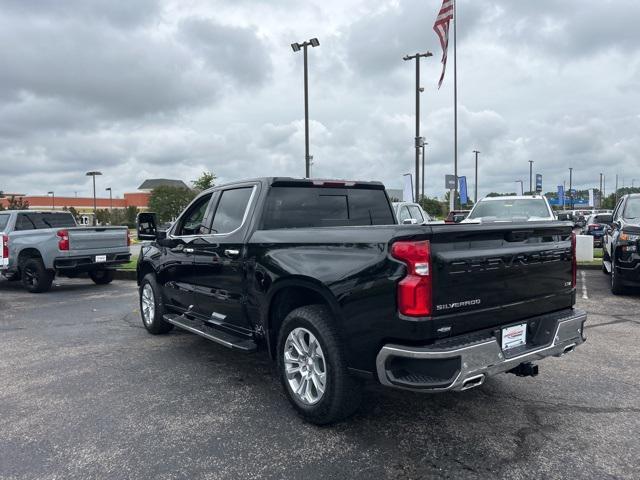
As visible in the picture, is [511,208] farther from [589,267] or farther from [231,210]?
[231,210]

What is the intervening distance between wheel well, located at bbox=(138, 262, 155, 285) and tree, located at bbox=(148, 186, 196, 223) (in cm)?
5641

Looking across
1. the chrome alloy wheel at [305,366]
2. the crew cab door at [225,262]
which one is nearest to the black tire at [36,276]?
the crew cab door at [225,262]

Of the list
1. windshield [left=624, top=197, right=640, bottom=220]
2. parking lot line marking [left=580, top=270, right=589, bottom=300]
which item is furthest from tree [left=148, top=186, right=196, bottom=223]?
windshield [left=624, top=197, right=640, bottom=220]

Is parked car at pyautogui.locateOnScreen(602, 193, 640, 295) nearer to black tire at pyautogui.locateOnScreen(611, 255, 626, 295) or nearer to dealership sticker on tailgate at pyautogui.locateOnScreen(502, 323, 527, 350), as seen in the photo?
black tire at pyautogui.locateOnScreen(611, 255, 626, 295)

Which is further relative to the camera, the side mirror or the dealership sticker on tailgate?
the side mirror

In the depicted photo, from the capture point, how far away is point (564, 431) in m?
3.46

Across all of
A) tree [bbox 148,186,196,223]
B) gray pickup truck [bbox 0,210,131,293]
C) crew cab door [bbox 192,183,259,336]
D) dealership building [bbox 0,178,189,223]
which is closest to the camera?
crew cab door [bbox 192,183,259,336]

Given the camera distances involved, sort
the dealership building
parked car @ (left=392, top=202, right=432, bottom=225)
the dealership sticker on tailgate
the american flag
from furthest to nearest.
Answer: the dealership building
the american flag
parked car @ (left=392, top=202, right=432, bottom=225)
the dealership sticker on tailgate

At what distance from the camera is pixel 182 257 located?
551 centimetres

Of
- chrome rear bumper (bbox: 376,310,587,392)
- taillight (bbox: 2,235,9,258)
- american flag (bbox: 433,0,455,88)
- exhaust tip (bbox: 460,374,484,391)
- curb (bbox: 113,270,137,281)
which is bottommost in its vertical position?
curb (bbox: 113,270,137,281)

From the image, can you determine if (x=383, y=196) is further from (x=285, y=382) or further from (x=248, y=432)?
(x=248, y=432)

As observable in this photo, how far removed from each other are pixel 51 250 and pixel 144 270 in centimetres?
512

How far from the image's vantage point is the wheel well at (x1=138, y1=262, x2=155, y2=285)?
6.49 m

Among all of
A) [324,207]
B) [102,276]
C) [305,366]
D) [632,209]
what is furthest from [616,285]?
[102,276]
